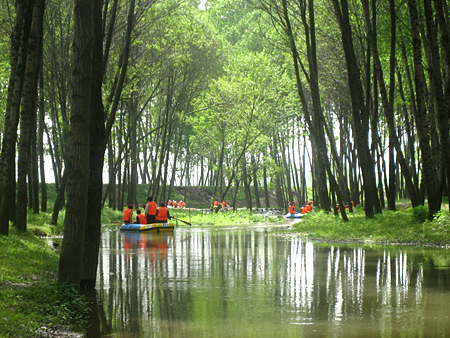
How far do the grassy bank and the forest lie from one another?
2.86 ft

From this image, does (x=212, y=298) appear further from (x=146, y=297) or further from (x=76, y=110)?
(x=76, y=110)

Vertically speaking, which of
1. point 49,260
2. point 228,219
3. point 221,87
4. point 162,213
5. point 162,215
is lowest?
point 228,219

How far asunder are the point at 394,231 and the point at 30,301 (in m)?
12.2

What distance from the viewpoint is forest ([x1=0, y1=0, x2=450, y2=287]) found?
7988 millimetres

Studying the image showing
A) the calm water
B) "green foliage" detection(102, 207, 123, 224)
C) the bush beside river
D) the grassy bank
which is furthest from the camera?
"green foliage" detection(102, 207, 123, 224)

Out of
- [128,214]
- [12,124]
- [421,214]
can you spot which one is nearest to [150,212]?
[128,214]

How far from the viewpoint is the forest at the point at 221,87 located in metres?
7.99

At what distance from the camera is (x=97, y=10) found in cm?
780

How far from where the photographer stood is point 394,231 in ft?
50.7

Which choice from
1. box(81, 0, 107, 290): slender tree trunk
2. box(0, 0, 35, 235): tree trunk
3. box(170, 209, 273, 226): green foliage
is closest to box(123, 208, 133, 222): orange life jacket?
box(170, 209, 273, 226): green foliage

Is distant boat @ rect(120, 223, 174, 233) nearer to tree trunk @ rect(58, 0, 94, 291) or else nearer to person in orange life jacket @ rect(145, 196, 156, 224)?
person in orange life jacket @ rect(145, 196, 156, 224)

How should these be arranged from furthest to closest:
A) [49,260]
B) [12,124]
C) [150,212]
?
[150,212] → [12,124] → [49,260]

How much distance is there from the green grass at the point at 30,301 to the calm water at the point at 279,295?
43cm

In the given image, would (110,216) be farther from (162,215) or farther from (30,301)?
(30,301)
